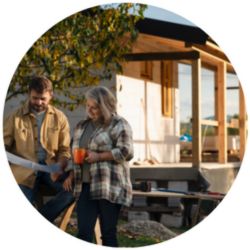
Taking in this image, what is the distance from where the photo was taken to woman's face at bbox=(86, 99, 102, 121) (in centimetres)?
724

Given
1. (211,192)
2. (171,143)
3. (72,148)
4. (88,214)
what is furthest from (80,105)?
(171,143)

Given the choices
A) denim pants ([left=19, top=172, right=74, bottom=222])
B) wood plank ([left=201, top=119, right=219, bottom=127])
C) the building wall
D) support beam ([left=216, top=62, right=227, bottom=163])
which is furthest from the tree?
wood plank ([left=201, top=119, right=219, bottom=127])

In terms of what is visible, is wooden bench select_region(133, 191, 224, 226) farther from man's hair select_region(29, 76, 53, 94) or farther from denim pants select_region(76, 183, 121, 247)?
man's hair select_region(29, 76, 53, 94)

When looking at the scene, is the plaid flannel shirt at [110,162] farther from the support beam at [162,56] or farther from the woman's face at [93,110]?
the support beam at [162,56]

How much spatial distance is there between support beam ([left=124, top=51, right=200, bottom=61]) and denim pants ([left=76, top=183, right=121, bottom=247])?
5.05 feet

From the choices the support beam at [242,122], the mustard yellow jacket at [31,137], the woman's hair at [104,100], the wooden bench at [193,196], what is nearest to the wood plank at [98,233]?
the wooden bench at [193,196]

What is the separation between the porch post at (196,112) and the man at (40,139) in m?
2.29

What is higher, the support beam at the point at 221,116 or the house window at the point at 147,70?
the house window at the point at 147,70

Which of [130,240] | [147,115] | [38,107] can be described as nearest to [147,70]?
[147,115]

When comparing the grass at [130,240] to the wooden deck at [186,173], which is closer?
the grass at [130,240]

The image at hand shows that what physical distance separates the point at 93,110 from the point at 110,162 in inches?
17.9

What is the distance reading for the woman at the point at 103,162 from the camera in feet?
23.7

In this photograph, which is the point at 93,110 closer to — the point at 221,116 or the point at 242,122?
the point at 242,122

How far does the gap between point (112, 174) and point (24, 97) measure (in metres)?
1.05
